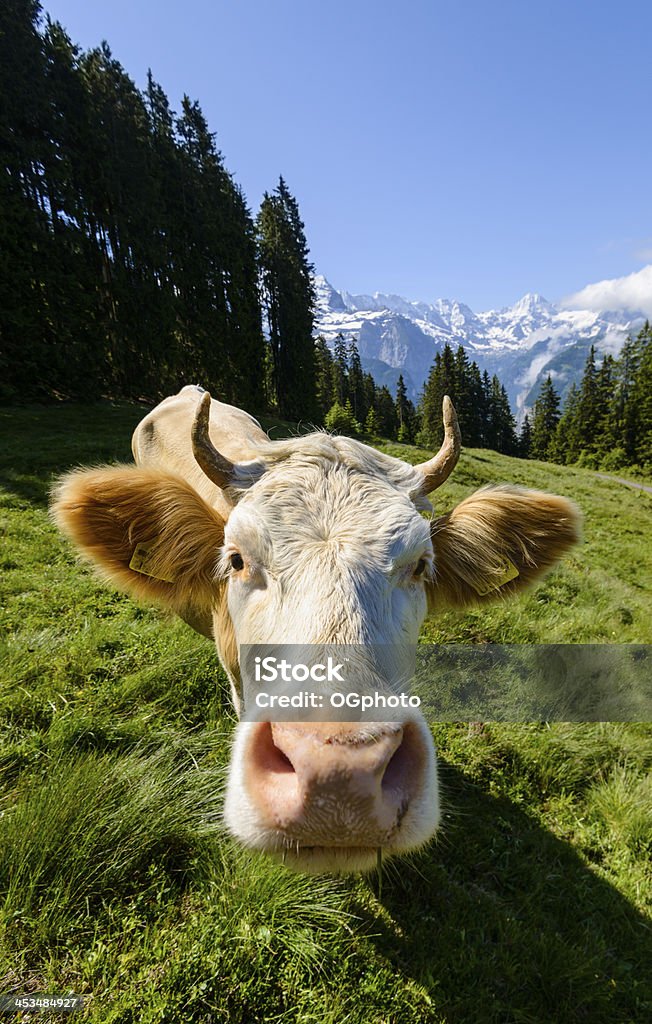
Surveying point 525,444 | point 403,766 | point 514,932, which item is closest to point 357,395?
point 525,444

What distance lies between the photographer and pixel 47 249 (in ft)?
53.7

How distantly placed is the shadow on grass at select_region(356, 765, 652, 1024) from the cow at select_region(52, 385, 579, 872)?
4.60 ft

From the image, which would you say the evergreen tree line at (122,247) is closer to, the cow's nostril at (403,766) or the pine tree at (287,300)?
the pine tree at (287,300)

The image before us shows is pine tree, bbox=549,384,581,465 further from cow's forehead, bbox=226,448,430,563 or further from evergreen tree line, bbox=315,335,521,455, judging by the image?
cow's forehead, bbox=226,448,430,563

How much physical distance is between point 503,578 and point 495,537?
312 mm

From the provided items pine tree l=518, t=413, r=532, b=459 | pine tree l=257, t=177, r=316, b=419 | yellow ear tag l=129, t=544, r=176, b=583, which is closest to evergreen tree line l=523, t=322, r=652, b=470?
pine tree l=518, t=413, r=532, b=459

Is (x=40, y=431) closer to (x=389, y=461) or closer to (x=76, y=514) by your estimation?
(x=76, y=514)

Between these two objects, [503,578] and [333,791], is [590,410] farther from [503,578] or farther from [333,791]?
[333,791]

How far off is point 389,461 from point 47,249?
782 inches

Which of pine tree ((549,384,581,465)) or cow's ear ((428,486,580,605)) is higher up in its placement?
cow's ear ((428,486,580,605))

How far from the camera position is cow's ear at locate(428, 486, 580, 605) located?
2750 millimetres

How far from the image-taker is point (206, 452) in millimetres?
2363

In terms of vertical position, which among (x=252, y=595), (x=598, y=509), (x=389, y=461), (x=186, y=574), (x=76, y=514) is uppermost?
(x=389, y=461)

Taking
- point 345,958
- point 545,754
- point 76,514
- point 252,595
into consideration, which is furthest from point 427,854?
point 76,514
